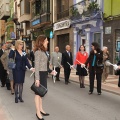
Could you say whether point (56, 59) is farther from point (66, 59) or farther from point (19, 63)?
point (19, 63)

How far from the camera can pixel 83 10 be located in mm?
21109

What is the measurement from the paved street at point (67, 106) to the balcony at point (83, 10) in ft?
31.5

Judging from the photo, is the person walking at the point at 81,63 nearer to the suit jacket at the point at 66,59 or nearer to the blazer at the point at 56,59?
the suit jacket at the point at 66,59

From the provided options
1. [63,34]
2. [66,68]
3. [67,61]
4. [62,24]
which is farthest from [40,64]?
[63,34]

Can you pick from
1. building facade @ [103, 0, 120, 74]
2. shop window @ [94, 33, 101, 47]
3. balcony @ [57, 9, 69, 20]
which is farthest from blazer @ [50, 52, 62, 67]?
balcony @ [57, 9, 69, 20]

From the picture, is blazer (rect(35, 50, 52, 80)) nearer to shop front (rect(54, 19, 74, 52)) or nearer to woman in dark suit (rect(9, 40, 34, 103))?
woman in dark suit (rect(9, 40, 34, 103))

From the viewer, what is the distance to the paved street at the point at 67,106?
6.96 m

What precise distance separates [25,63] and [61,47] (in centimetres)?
1904

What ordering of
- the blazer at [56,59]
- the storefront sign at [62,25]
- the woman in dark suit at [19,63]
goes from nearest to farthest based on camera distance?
1. the woman in dark suit at [19,63]
2. the blazer at [56,59]
3. the storefront sign at [62,25]

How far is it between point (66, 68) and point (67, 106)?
5.82 meters

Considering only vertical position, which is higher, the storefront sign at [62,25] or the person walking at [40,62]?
the storefront sign at [62,25]

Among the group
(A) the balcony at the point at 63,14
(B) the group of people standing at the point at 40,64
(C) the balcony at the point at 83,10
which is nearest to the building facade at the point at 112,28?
(C) the balcony at the point at 83,10

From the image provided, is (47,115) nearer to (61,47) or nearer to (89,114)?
(89,114)

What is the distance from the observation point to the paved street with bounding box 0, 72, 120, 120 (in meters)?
6.96
